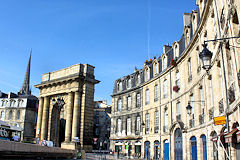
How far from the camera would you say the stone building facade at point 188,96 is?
372 inches

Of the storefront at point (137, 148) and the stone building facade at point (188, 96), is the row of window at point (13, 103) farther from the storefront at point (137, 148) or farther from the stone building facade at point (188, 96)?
the storefront at point (137, 148)

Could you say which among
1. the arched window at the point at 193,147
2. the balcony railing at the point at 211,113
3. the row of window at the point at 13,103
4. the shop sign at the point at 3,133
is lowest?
the arched window at the point at 193,147

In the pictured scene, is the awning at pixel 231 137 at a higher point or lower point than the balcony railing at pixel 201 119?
lower

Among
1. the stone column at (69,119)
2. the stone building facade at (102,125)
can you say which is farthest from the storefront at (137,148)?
the stone building facade at (102,125)

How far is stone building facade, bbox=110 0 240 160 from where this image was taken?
31.0 ft

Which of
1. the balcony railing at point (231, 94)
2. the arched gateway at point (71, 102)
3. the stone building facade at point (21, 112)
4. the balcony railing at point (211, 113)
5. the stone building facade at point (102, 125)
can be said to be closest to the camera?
the balcony railing at point (231, 94)

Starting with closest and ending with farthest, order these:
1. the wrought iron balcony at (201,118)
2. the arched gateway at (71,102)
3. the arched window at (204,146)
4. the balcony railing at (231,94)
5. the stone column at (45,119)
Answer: the balcony railing at (231,94)
the arched window at (204,146)
the wrought iron balcony at (201,118)
the arched gateway at (71,102)
the stone column at (45,119)

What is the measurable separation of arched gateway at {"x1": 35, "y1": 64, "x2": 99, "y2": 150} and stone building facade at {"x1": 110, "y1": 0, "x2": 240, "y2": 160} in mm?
3650

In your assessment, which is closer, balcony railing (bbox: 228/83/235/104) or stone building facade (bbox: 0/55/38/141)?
balcony railing (bbox: 228/83/235/104)

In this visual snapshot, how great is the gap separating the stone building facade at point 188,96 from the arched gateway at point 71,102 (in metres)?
3.65

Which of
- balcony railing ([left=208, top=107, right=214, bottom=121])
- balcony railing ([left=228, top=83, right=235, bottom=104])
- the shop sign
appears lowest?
the shop sign

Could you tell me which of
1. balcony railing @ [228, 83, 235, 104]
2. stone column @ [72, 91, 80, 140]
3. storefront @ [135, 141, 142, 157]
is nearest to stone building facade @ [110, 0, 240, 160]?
balcony railing @ [228, 83, 235, 104]

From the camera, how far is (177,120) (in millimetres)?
19375

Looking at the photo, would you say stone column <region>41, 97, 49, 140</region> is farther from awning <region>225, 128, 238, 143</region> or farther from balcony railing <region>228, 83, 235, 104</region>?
awning <region>225, 128, 238, 143</region>
